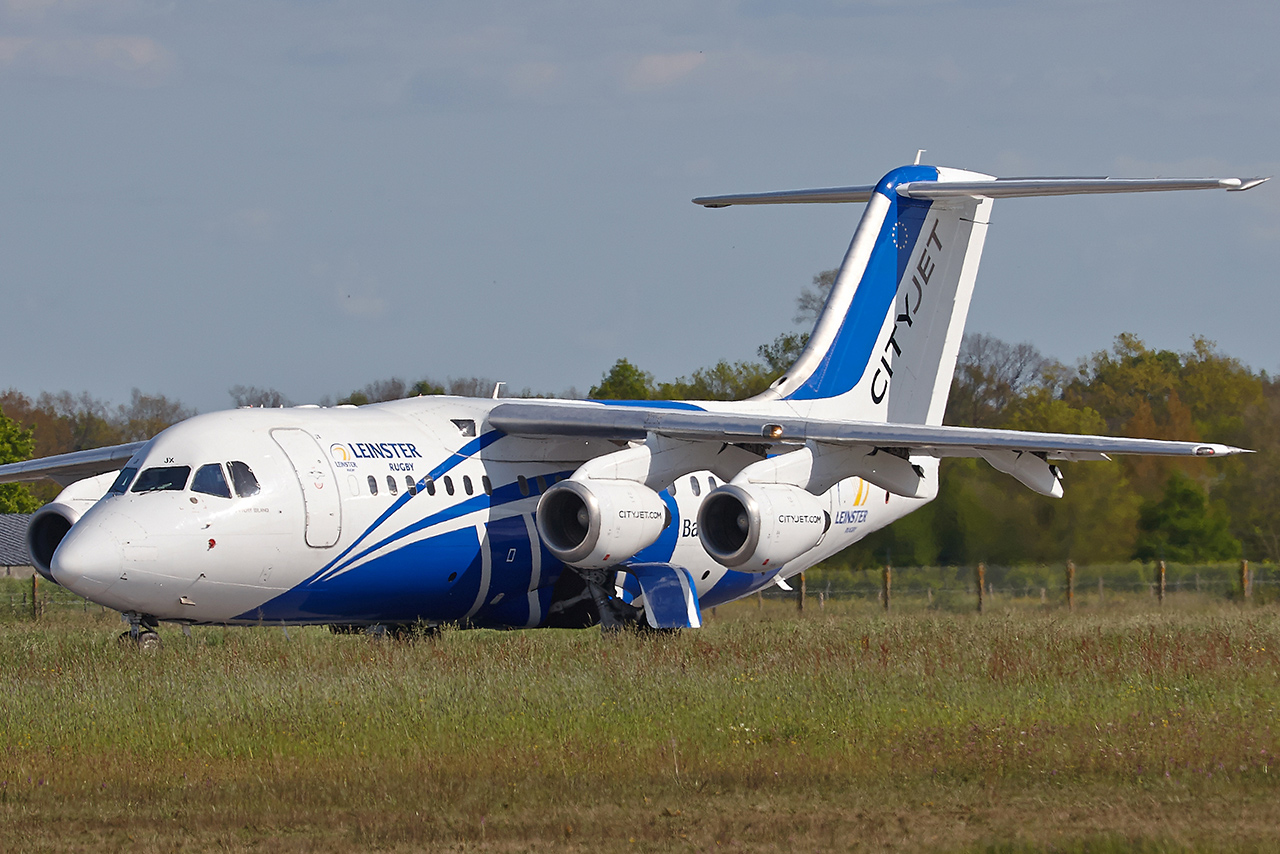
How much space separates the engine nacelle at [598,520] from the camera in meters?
14.9

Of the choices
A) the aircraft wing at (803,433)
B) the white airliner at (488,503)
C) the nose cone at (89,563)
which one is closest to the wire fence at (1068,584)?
the white airliner at (488,503)

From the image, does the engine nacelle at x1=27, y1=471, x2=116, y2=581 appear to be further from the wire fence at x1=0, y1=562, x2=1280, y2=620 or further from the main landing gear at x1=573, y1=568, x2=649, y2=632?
the wire fence at x1=0, y1=562, x2=1280, y2=620

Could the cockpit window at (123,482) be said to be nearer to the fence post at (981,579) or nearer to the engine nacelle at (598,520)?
the engine nacelle at (598,520)

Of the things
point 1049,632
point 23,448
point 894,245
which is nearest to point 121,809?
point 1049,632

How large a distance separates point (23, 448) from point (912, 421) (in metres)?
38.2

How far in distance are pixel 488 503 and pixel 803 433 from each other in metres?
3.19

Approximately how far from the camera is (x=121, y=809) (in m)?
8.39

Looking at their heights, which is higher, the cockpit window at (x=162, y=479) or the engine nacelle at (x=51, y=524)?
the cockpit window at (x=162, y=479)

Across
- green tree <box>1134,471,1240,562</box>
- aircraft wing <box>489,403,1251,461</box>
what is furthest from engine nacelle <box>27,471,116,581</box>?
green tree <box>1134,471,1240,562</box>

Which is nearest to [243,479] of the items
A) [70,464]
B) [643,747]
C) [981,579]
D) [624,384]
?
[70,464]

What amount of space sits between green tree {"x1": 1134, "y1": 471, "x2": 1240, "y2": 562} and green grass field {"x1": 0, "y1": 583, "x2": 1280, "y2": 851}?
7.70 metres

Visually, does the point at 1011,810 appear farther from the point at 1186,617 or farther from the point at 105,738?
the point at 1186,617

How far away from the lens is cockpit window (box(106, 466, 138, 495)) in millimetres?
13672

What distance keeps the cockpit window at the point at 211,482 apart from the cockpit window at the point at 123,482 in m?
0.59
